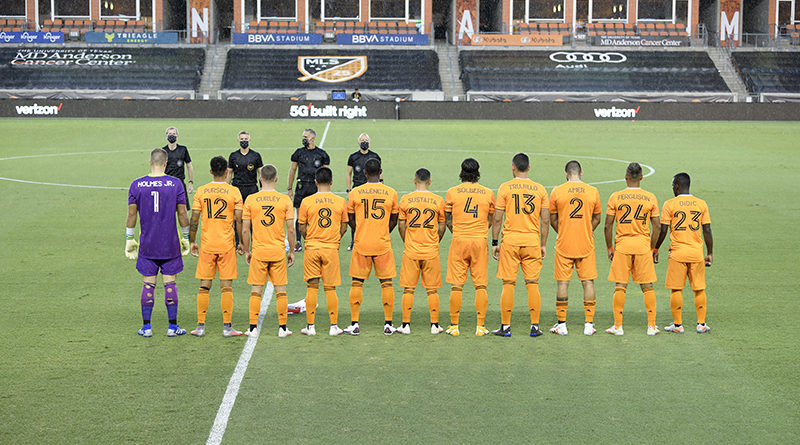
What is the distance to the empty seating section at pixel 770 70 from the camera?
63812mm

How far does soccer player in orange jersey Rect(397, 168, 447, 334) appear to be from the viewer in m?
11.0

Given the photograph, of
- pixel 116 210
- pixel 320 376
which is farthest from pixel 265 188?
pixel 116 210

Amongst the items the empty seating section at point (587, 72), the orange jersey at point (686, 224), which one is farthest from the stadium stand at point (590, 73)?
the orange jersey at point (686, 224)

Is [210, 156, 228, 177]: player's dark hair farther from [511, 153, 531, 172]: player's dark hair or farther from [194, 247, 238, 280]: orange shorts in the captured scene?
[511, 153, 531, 172]: player's dark hair

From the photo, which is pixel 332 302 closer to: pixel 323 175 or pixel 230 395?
pixel 323 175

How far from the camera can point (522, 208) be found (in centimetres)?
1092

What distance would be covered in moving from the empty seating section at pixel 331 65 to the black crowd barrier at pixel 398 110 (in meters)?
13.6

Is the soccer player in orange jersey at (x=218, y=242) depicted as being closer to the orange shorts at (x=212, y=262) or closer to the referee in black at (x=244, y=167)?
→ the orange shorts at (x=212, y=262)

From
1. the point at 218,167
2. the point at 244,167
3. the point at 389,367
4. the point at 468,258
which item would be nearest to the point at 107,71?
the point at 244,167

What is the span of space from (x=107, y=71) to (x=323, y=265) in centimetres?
5704

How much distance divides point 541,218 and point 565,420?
330 cm

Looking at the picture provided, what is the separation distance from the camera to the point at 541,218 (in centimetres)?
1106

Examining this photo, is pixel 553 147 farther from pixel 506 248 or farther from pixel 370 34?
pixel 370 34

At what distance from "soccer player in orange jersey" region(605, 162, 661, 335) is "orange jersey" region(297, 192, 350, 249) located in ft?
10.2
